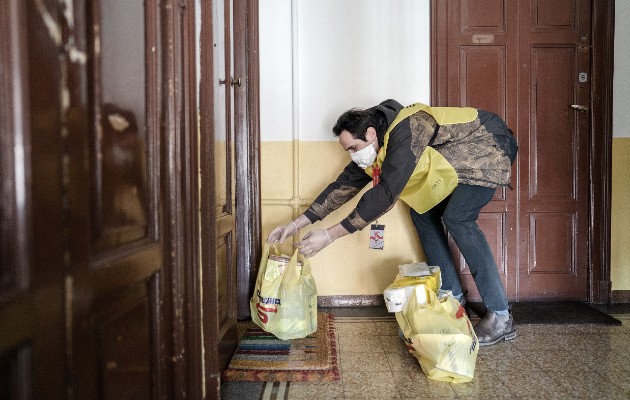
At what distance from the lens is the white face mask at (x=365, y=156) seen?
88.5 inches

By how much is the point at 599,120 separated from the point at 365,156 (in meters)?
1.60

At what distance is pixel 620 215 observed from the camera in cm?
292

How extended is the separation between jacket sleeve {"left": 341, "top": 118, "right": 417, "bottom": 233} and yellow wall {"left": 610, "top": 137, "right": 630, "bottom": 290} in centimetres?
161

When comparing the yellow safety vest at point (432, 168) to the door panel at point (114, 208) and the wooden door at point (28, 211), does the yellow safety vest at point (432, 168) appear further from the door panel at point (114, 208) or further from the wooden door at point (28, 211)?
the wooden door at point (28, 211)

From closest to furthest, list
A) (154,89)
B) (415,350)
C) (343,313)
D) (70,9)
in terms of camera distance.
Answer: (70,9) < (154,89) < (415,350) < (343,313)

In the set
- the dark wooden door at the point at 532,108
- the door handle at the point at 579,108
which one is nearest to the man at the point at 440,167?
the dark wooden door at the point at 532,108

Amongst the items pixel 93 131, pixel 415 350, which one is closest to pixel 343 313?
pixel 415 350

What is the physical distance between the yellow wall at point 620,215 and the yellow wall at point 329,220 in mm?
1200

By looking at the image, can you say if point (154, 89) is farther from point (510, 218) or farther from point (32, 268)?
point (510, 218)

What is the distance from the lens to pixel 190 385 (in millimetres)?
1392

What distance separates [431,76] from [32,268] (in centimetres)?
257

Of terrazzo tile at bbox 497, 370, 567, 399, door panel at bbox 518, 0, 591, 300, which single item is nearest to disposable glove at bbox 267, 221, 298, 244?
terrazzo tile at bbox 497, 370, 567, 399

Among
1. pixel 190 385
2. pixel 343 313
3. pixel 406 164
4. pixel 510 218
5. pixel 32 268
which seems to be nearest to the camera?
pixel 32 268

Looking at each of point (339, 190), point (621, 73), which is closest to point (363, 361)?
point (339, 190)
